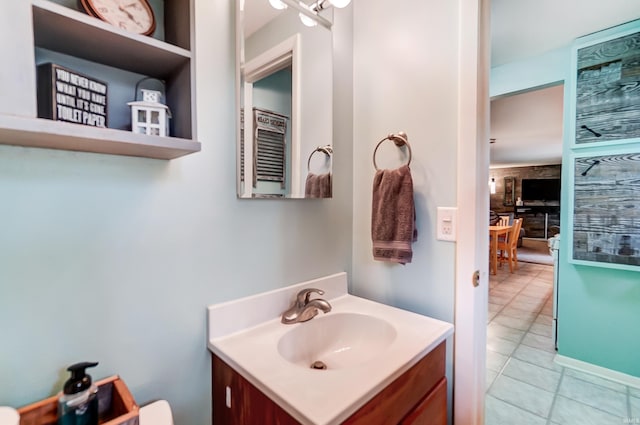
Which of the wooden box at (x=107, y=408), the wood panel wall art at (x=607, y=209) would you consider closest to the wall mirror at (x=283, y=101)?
the wooden box at (x=107, y=408)

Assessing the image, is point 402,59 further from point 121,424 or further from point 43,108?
point 121,424

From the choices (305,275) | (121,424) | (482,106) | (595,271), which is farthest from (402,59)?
(595,271)

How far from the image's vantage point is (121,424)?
60 cm

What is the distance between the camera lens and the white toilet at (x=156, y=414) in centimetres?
70

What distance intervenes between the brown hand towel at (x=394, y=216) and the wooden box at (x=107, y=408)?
91 centimetres

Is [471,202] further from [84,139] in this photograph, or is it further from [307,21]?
[84,139]

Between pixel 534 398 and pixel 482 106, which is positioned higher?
pixel 482 106

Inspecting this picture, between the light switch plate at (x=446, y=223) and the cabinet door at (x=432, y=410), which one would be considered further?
the light switch plate at (x=446, y=223)

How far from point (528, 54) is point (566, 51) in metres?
0.23

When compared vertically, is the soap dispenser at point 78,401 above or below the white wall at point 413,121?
below

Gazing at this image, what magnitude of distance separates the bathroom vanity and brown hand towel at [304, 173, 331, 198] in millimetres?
376

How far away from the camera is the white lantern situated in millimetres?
714

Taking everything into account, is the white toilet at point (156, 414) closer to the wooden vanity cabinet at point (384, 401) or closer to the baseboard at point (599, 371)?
the wooden vanity cabinet at point (384, 401)

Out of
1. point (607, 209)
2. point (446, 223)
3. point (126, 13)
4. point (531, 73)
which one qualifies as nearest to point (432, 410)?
point (446, 223)
